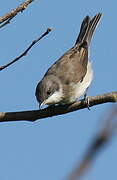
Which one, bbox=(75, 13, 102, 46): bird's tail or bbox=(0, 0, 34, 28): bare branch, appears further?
bbox=(75, 13, 102, 46): bird's tail

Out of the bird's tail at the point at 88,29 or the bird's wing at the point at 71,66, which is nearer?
the bird's wing at the point at 71,66

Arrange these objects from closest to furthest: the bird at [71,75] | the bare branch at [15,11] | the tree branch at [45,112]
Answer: the bare branch at [15,11] → the tree branch at [45,112] → the bird at [71,75]

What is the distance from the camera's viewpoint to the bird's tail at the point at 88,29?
7668mm

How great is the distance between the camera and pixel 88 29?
764 centimetres

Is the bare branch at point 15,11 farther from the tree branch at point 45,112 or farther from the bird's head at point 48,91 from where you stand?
the bird's head at point 48,91

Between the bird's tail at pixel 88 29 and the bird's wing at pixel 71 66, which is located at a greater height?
the bird's tail at pixel 88 29

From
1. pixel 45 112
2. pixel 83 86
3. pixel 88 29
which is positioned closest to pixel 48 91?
pixel 83 86

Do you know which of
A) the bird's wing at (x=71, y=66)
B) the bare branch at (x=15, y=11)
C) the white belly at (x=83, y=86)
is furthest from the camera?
the bird's wing at (x=71, y=66)

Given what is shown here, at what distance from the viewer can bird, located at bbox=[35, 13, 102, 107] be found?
5492 mm

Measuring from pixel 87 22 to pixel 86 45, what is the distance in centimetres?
60

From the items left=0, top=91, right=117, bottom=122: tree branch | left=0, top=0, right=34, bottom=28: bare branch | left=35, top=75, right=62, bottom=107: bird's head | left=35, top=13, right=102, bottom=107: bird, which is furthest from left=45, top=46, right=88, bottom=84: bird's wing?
left=0, top=0, right=34, bottom=28: bare branch

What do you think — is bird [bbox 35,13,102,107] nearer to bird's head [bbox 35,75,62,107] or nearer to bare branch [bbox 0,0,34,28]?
bird's head [bbox 35,75,62,107]

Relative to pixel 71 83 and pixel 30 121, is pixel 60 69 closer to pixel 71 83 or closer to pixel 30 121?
pixel 71 83

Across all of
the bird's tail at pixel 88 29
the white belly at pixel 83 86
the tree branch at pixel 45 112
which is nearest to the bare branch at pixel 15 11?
the tree branch at pixel 45 112
